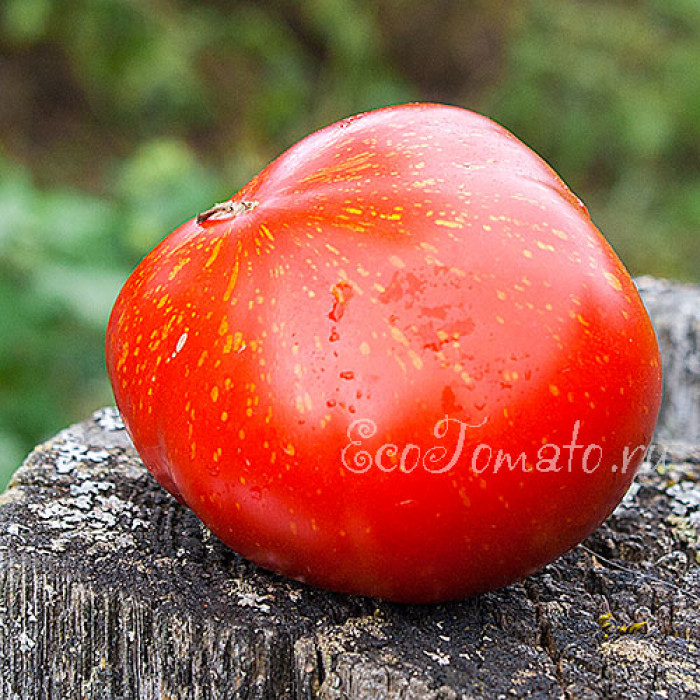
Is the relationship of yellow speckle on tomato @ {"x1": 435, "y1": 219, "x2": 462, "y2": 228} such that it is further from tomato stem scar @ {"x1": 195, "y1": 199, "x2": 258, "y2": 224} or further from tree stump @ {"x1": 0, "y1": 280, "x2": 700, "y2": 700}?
tree stump @ {"x1": 0, "y1": 280, "x2": 700, "y2": 700}

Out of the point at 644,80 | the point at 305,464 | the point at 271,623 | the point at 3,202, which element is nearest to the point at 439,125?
the point at 305,464

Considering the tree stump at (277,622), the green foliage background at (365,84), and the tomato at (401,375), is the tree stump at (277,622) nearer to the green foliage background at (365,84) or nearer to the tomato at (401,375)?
the tomato at (401,375)

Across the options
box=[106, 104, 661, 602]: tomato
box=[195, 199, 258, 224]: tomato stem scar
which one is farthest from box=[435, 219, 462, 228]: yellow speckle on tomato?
box=[195, 199, 258, 224]: tomato stem scar

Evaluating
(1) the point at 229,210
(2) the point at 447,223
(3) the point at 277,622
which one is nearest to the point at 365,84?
(1) the point at 229,210

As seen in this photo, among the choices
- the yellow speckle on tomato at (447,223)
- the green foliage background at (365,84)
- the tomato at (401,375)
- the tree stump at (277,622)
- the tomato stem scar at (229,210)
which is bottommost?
the tree stump at (277,622)

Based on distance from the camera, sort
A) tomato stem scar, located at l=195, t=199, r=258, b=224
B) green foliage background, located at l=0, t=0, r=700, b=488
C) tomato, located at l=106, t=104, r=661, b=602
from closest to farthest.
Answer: tomato, located at l=106, t=104, r=661, b=602, tomato stem scar, located at l=195, t=199, r=258, b=224, green foliage background, located at l=0, t=0, r=700, b=488

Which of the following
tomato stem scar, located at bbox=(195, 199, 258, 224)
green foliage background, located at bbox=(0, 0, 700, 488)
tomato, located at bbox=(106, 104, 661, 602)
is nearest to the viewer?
tomato, located at bbox=(106, 104, 661, 602)

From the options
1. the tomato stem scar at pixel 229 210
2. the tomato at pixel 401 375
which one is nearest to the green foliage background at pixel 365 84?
the tomato stem scar at pixel 229 210
